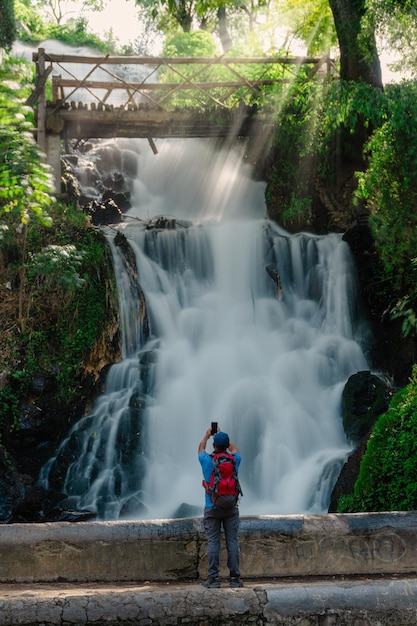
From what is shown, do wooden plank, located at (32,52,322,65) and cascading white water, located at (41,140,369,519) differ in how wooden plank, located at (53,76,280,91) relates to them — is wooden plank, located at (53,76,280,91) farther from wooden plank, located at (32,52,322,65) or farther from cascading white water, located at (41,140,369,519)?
cascading white water, located at (41,140,369,519)

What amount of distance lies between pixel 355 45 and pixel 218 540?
12.8 metres

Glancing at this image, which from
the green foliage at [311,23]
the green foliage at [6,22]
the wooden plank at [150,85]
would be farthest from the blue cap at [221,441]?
the green foliage at [6,22]

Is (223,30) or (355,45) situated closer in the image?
(355,45)

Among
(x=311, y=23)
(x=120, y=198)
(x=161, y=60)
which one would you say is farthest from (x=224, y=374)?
(x=311, y=23)

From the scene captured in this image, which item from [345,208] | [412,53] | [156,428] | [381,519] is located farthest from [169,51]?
[381,519]

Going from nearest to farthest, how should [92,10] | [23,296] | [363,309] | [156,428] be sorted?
1. [156,428]
2. [23,296]
3. [363,309]
4. [92,10]

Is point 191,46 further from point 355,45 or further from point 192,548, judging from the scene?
point 192,548

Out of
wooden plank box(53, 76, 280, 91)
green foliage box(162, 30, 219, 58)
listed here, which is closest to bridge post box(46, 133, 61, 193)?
wooden plank box(53, 76, 280, 91)

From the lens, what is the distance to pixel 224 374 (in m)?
14.0

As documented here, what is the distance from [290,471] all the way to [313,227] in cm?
814

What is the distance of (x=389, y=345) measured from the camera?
46.8 feet

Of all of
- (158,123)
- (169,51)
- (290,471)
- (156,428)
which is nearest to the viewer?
(290,471)

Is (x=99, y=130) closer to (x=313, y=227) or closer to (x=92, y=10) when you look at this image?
(x=313, y=227)

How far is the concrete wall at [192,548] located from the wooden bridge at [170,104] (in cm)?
1213
